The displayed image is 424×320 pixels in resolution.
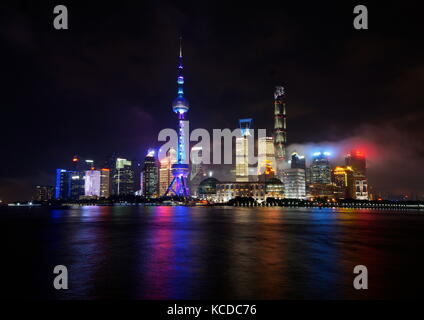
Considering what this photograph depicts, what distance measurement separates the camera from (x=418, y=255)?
3197cm

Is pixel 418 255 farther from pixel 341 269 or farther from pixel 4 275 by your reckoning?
pixel 4 275

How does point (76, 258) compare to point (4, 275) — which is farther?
point (76, 258)

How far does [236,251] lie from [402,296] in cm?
1815

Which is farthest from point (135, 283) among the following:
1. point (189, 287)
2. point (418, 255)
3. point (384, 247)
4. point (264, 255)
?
point (384, 247)

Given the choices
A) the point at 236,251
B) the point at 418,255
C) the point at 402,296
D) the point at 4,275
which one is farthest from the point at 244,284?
the point at 418,255

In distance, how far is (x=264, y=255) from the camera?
104 feet

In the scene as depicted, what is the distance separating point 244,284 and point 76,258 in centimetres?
1721

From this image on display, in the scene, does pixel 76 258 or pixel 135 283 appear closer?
pixel 135 283
